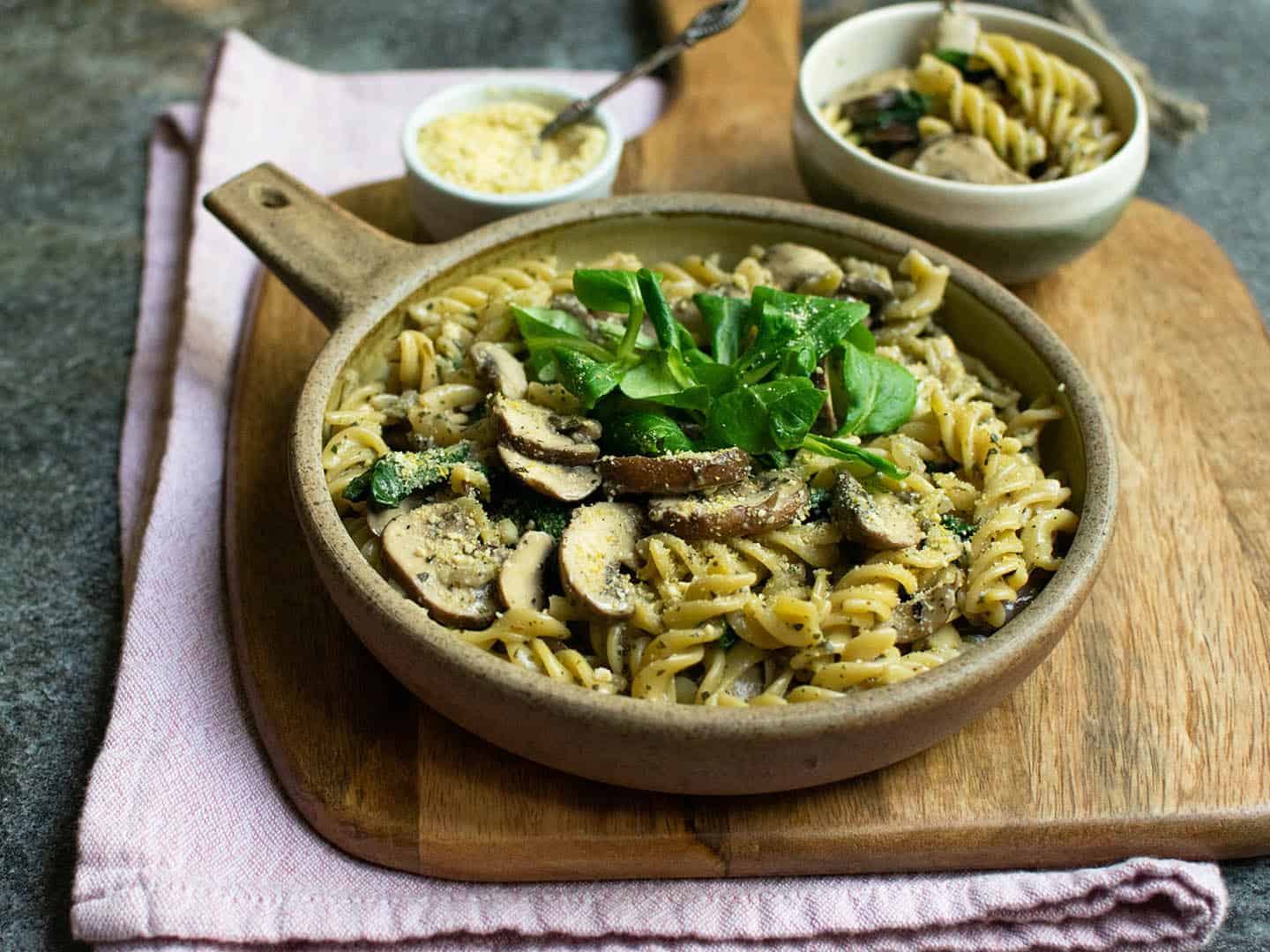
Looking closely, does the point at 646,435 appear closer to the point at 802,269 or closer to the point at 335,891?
the point at 802,269

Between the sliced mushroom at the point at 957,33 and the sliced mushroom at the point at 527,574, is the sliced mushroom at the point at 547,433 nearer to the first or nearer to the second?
the sliced mushroom at the point at 527,574

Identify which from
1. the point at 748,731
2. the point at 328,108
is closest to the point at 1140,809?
A: the point at 748,731

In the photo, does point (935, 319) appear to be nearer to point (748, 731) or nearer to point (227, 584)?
point (748, 731)

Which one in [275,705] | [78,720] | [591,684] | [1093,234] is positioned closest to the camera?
[591,684]

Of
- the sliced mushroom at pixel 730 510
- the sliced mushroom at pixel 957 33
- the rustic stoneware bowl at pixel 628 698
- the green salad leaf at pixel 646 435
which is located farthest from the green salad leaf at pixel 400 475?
the sliced mushroom at pixel 957 33

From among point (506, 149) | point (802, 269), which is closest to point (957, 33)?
point (802, 269)

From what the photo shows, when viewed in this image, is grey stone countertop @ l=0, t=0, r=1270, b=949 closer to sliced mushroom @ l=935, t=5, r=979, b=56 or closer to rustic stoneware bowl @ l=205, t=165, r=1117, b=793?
rustic stoneware bowl @ l=205, t=165, r=1117, b=793
